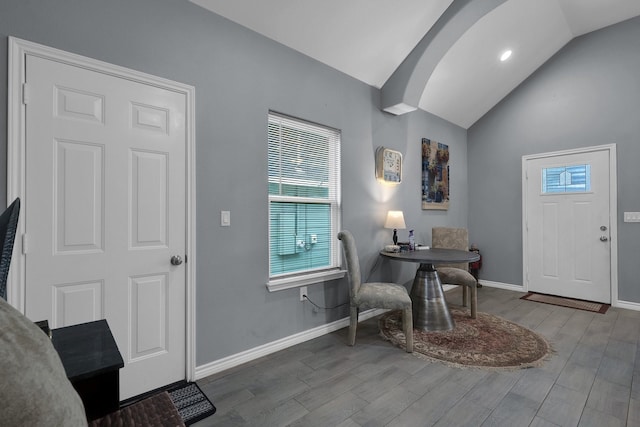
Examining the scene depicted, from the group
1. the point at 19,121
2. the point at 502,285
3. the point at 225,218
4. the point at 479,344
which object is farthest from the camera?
the point at 502,285

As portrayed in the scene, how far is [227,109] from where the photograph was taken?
2.38 meters

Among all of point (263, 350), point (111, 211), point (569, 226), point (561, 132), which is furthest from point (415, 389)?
point (561, 132)

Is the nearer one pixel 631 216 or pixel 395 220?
pixel 395 220

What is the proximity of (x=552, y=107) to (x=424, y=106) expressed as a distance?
6.12ft

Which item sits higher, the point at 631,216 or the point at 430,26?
the point at 430,26

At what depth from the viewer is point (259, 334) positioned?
2.56 metres

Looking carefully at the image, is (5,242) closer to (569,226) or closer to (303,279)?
(303,279)

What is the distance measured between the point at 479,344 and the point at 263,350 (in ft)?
6.23

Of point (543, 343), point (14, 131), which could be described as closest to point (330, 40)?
point (14, 131)

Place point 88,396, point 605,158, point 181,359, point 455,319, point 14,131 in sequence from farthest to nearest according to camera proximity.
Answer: point 605,158
point 455,319
point 181,359
point 14,131
point 88,396

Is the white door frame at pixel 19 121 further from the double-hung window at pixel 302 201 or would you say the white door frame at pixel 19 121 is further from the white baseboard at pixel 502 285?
the white baseboard at pixel 502 285

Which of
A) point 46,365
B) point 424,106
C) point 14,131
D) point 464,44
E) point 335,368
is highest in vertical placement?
point 464,44

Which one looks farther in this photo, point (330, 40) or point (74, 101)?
point (330, 40)

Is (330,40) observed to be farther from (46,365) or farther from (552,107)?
(552,107)
